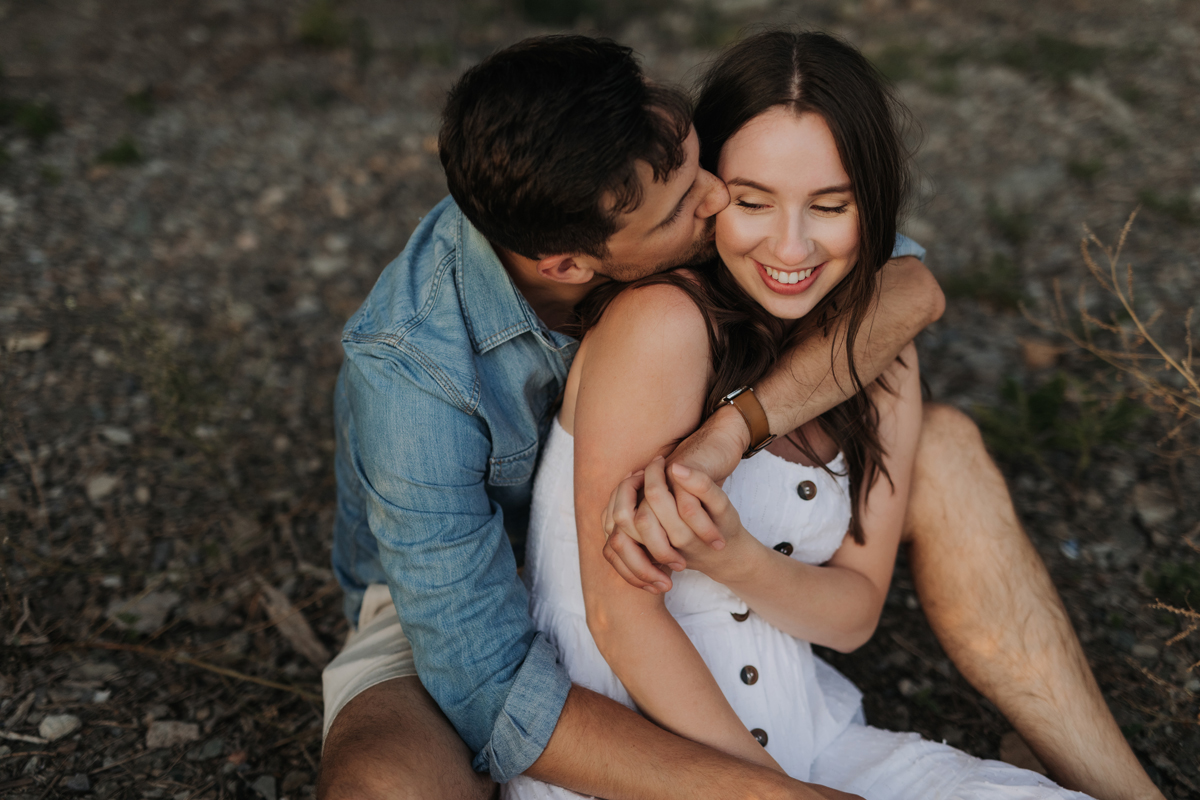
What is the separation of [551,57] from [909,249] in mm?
1425

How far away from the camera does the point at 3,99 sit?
5059mm

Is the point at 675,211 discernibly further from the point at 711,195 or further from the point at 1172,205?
the point at 1172,205

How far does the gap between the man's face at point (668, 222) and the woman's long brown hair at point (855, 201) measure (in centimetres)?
5

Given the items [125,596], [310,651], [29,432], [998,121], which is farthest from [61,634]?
[998,121]

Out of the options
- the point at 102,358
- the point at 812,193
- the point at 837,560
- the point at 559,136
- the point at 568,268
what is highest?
the point at 559,136

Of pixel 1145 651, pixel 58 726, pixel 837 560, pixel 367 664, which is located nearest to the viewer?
pixel 367 664

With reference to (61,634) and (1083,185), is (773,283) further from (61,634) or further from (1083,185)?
(1083,185)

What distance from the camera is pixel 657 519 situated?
5.73 ft

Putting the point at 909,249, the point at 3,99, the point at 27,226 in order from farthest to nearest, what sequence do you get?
the point at 3,99 < the point at 27,226 < the point at 909,249

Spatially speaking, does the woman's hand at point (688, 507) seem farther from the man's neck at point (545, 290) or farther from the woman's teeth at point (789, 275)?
the man's neck at point (545, 290)

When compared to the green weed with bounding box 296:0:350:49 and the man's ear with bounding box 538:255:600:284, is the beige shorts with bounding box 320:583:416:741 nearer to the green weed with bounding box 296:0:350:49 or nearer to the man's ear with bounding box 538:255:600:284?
the man's ear with bounding box 538:255:600:284

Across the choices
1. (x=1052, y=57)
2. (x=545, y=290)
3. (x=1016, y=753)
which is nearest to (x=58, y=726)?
(x=545, y=290)

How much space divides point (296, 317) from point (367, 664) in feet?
8.47

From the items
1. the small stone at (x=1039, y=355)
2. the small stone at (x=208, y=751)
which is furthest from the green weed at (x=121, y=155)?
the small stone at (x=1039, y=355)
